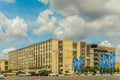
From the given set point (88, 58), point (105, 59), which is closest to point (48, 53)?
point (88, 58)

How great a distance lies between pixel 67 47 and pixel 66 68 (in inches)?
541

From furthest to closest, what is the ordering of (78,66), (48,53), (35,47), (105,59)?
1. (35,47)
2. (48,53)
3. (78,66)
4. (105,59)

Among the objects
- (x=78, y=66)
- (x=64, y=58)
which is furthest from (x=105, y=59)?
(x=64, y=58)

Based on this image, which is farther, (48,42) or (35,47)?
(35,47)

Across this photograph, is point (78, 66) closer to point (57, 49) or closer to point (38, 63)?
point (57, 49)

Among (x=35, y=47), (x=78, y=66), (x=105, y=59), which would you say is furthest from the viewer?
(x=35, y=47)

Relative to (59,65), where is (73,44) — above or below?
above

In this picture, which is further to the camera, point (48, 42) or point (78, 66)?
point (48, 42)

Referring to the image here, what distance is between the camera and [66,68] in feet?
602

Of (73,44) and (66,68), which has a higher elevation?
(73,44)

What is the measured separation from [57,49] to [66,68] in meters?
13.7

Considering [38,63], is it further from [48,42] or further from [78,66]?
[78,66]

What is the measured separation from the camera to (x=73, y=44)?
191375mm

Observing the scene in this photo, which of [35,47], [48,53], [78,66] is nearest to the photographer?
[78,66]
